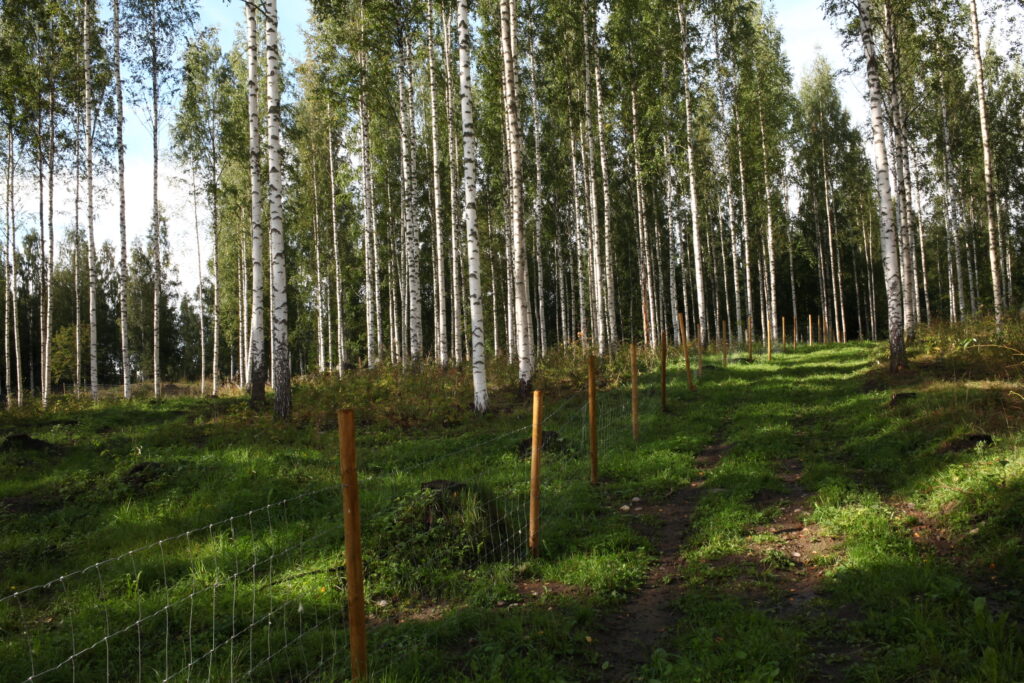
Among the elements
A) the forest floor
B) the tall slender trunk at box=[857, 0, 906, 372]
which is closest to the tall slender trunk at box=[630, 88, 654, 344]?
the tall slender trunk at box=[857, 0, 906, 372]

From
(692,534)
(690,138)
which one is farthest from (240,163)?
(692,534)

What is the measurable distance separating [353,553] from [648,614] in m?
2.32

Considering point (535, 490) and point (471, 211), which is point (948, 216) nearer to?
point (471, 211)

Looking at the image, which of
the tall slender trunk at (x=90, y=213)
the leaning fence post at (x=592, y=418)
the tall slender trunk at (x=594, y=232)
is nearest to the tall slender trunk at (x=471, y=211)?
the leaning fence post at (x=592, y=418)

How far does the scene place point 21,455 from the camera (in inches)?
359

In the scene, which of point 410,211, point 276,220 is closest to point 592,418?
point 276,220

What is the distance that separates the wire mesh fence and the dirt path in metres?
1.18

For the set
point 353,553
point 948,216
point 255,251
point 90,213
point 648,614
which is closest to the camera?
point 353,553

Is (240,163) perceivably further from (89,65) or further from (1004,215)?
(1004,215)

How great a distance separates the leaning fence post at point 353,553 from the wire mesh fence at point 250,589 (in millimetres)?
358

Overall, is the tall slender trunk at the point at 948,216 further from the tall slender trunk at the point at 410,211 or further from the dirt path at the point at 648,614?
the dirt path at the point at 648,614

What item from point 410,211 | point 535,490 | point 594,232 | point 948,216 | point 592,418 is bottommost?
point 535,490

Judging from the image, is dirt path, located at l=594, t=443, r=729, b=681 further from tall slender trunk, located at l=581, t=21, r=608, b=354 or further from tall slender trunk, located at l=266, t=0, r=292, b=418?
tall slender trunk, located at l=581, t=21, r=608, b=354

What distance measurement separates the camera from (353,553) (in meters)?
3.38
